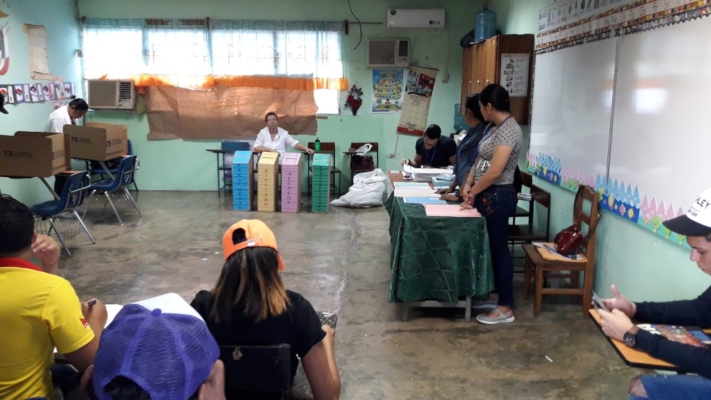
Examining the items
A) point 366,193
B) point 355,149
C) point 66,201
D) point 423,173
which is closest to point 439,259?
point 423,173

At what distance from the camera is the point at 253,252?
1.94m

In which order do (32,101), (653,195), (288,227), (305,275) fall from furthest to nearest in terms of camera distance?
(32,101)
(288,227)
(305,275)
(653,195)

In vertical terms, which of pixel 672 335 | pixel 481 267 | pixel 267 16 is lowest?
pixel 481 267

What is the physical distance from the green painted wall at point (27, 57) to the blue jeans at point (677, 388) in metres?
6.80

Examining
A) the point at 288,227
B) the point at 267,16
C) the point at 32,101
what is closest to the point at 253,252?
the point at 288,227

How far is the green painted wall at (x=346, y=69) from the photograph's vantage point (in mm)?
8367

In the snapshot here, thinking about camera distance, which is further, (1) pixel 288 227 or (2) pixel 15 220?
Result: (1) pixel 288 227

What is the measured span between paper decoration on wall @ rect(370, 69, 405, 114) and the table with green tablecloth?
4987 mm

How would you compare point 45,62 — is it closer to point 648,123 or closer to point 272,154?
point 272,154

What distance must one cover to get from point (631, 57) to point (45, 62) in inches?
272

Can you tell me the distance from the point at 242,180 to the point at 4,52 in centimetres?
298

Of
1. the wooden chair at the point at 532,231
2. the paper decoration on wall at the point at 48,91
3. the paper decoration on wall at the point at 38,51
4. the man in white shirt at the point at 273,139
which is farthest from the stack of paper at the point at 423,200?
the paper decoration on wall at the point at 48,91

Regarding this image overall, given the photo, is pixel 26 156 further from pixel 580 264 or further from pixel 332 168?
pixel 580 264

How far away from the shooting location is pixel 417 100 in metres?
8.60
